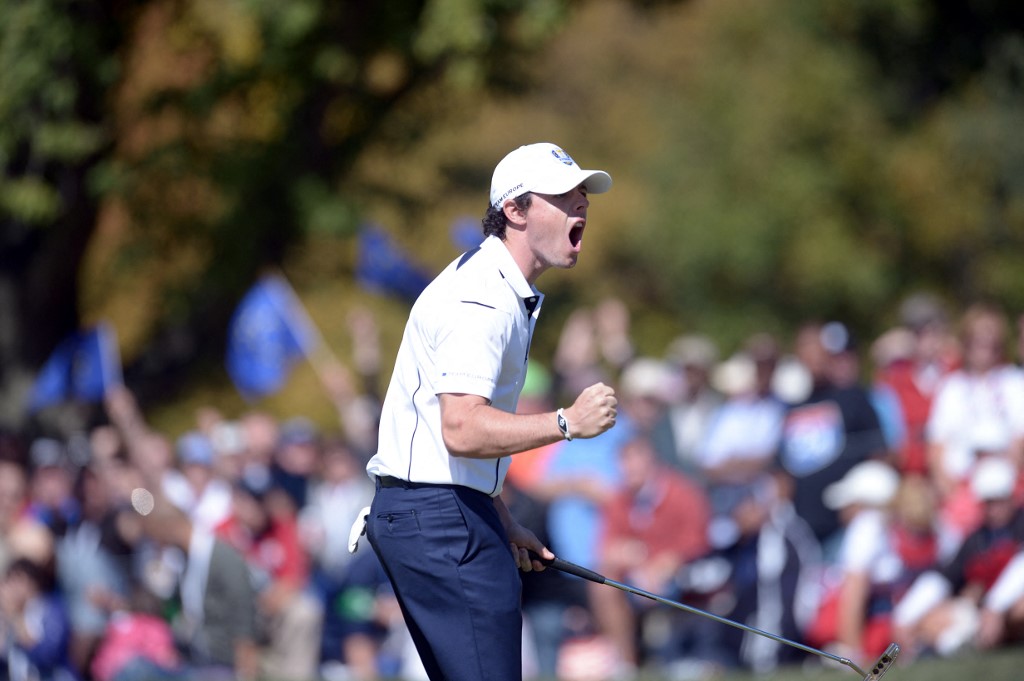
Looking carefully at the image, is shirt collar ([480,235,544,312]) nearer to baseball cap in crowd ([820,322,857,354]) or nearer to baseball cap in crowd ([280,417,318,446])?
baseball cap in crowd ([820,322,857,354])

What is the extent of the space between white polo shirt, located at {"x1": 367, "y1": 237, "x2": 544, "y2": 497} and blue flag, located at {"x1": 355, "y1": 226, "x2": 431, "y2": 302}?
976 cm

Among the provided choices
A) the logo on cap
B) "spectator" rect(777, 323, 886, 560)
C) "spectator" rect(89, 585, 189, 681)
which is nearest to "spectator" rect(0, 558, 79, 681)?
"spectator" rect(89, 585, 189, 681)

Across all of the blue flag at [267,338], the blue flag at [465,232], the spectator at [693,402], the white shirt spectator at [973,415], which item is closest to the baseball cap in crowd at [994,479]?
the white shirt spectator at [973,415]

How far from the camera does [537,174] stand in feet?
16.0

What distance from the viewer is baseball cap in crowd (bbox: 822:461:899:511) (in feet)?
30.6

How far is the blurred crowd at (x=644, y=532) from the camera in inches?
359

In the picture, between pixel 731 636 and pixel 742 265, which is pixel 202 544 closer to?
pixel 731 636

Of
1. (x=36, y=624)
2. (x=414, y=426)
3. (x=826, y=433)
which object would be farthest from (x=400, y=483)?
(x=36, y=624)

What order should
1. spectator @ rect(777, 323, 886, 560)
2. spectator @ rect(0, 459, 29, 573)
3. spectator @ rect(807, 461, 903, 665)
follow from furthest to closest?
1. spectator @ rect(0, 459, 29, 573)
2. spectator @ rect(777, 323, 886, 560)
3. spectator @ rect(807, 461, 903, 665)

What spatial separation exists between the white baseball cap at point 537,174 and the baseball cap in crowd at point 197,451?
805 centimetres

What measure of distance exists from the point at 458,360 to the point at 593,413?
0.45 meters

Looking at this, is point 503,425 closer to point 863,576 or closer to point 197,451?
point 863,576

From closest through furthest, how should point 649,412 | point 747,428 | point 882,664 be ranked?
point 882,664, point 747,428, point 649,412

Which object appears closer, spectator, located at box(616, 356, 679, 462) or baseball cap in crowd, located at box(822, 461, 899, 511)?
baseball cap in crowd, located at box(822, 461, 899, 511)
